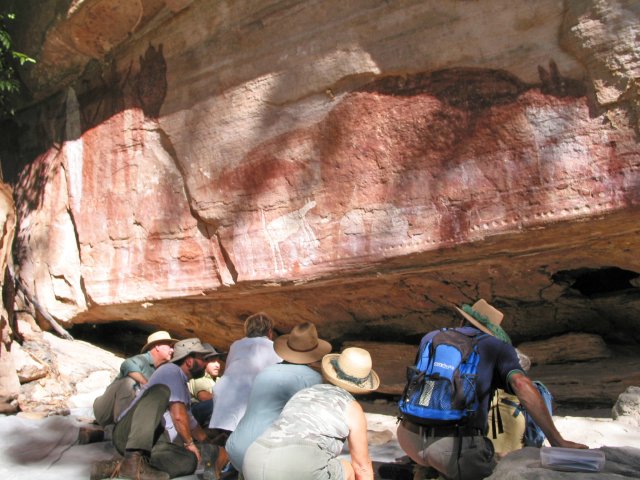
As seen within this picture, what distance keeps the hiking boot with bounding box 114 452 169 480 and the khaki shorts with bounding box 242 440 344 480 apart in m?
1.47

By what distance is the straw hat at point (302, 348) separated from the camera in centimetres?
308

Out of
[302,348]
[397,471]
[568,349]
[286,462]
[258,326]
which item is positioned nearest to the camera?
[286,462]

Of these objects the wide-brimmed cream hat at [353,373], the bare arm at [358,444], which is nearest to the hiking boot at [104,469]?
the wide-brimmed cream hat at [353,373]

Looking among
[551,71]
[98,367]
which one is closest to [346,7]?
[551,71]

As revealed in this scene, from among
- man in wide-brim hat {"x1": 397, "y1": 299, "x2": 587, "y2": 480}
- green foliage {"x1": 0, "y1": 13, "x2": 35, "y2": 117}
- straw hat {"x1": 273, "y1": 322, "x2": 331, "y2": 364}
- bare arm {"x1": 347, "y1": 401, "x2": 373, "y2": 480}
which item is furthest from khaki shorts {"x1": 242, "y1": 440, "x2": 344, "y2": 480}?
green foliage {"x1": 0, "y1": 13, "x2": 35, "y2": 117}

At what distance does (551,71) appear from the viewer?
4.40 meters

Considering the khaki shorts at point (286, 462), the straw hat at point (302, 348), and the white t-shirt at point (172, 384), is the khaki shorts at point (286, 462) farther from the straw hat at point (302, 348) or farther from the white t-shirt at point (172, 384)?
the white t-shirt at point (172, 384)

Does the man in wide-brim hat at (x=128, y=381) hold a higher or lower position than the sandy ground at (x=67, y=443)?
higher

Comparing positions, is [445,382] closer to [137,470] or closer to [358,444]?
[358,444]

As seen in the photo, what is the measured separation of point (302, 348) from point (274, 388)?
0.88 ft

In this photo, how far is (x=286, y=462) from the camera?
2.47 meters

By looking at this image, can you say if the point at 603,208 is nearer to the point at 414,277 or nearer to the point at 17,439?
the point at 414,277

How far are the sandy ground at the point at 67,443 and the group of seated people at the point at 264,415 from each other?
284mm

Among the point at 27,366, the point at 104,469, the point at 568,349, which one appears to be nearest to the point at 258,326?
the point at 104,469
